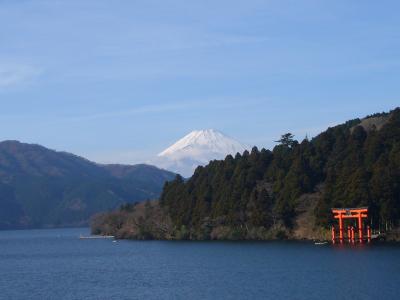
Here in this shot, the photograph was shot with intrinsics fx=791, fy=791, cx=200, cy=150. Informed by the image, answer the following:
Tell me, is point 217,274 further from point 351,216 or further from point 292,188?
point 292,188

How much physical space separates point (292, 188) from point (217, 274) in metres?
36.6

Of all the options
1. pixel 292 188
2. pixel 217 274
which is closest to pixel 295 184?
pixel 292 188

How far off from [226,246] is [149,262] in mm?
16800

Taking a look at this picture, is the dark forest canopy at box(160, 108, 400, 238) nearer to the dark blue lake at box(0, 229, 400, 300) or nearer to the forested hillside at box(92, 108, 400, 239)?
the forested hillside at box(92, 108, 400, 239)

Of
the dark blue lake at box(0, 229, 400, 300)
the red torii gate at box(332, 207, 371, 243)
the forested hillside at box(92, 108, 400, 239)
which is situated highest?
the forested hillside at box(92, 108, 400, 239)

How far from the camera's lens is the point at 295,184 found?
88.9 m

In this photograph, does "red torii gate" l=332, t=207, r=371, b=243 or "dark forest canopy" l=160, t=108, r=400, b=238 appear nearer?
"red torii gate" l=332, t=207, r=371, b=243

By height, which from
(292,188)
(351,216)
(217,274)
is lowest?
(217,274)

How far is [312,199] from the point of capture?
292 ft

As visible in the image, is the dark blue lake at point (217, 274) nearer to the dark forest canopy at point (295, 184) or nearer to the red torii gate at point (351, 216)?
the red torii gate at point (351, 216)

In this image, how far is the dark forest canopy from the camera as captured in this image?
260 feet

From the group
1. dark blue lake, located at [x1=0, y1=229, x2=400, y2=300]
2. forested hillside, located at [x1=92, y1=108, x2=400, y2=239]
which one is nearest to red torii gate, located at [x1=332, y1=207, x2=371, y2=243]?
forested hillside, located at [x1=92, y1=108, x2=400, y2=239]

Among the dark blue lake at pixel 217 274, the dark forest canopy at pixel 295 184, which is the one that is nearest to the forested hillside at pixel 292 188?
the dark forest canopy at pixel 295 184

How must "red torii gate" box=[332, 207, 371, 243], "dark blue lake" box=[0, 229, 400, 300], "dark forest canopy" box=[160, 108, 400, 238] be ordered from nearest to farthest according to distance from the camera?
"dark blue lake" box=[0, 229, 400, 300] → "red torii gate" box=[332, 207, 371, 243] → "dark forest canopy" box=[160, 108, 400, 238]
